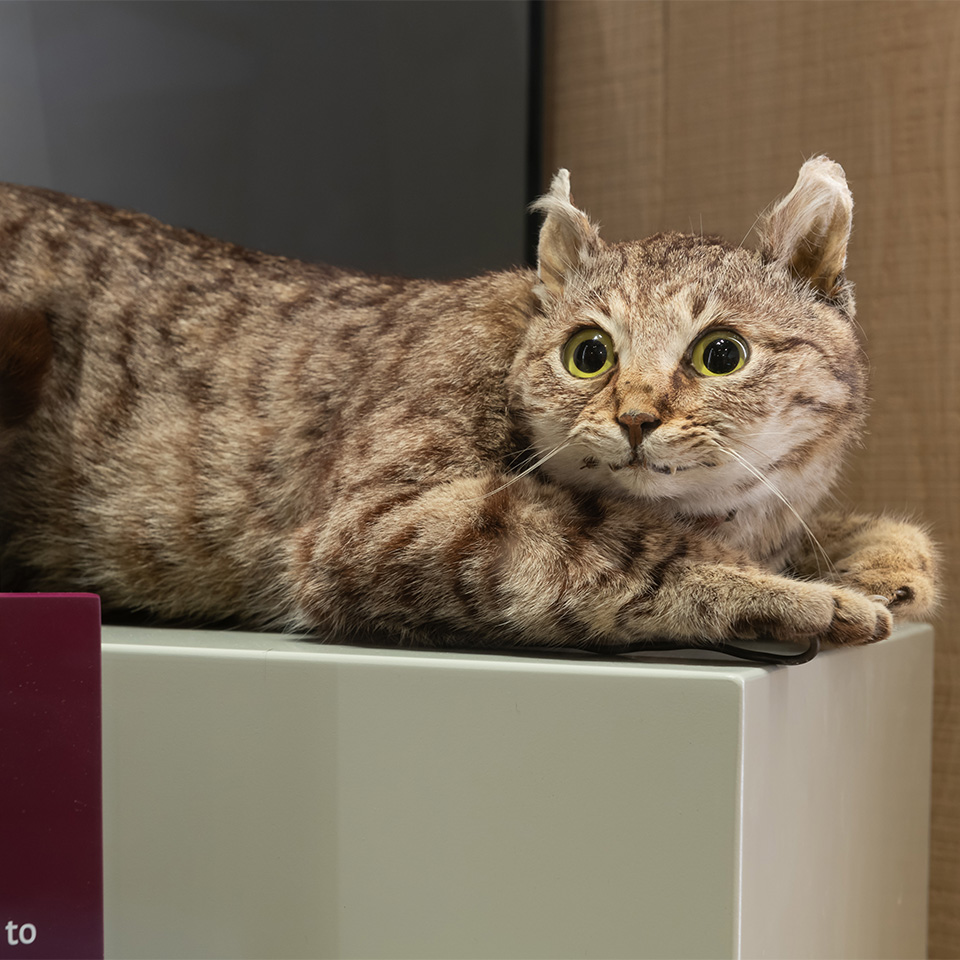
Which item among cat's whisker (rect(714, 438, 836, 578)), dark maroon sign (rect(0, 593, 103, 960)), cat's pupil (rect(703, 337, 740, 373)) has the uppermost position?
cat's pupil (rect(703, 337, 740, 373))

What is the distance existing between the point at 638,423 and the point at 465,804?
357 mm

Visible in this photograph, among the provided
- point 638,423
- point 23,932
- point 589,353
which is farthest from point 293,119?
point 23,932

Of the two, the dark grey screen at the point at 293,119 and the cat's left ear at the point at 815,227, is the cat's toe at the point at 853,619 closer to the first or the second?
the cat's left ear at the point at 815,227

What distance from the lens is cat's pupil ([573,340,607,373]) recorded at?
3.58 ft

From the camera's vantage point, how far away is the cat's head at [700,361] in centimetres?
100

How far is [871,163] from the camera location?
6.04ft

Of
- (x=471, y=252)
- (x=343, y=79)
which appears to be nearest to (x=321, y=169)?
(x=343, y=79)

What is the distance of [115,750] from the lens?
3.37 feet

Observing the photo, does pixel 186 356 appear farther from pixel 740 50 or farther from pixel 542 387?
pixel 740 50

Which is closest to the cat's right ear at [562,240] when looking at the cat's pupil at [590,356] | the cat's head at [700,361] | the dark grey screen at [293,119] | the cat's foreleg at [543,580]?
the cat's head at [700,361]

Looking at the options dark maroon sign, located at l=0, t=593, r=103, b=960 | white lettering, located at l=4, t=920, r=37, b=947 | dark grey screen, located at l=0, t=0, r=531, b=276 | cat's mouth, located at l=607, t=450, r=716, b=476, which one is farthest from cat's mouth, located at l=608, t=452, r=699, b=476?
dark grey screen, located at l=0, t=0, r=531, b=276

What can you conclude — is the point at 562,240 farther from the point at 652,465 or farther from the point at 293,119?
the point at 293,119

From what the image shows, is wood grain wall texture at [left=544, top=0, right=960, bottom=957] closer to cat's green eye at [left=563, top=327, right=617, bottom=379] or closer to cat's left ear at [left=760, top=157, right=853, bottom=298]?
cat's left ear at [left=760, top=157, right=853, bottom=298]

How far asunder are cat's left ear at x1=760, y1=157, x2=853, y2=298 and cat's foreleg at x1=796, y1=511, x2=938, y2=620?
0.31 meters
